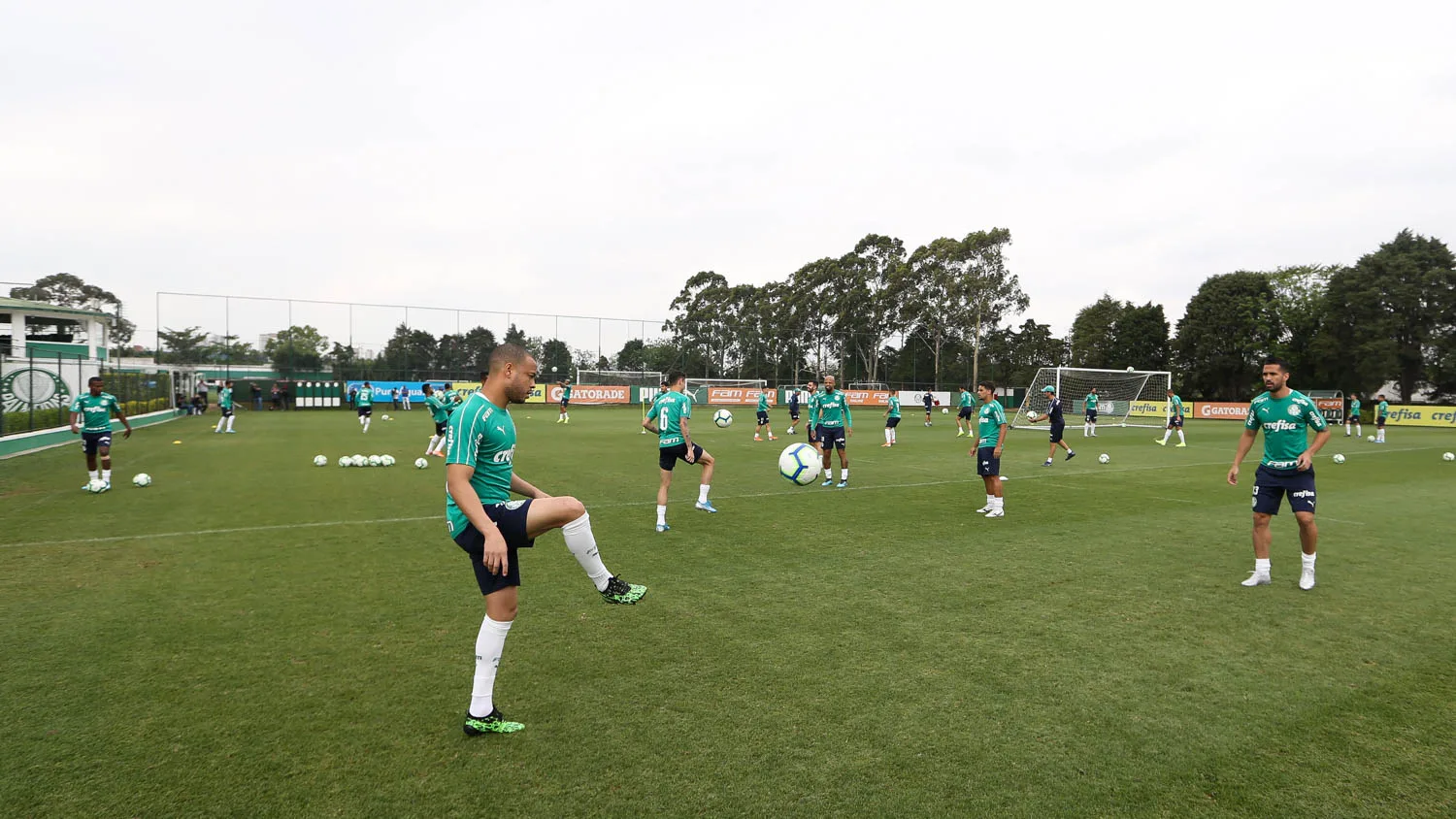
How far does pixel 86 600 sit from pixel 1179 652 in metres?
8.98

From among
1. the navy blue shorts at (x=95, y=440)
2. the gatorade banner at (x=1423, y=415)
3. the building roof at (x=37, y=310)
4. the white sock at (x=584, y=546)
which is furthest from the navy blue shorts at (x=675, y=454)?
the building roof at (x=37, y=310)

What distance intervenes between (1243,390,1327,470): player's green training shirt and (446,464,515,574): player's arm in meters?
7.05

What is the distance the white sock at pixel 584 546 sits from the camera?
13.5 ft

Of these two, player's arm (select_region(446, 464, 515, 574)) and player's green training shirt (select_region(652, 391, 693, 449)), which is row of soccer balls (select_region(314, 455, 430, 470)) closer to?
player's green training shirt (select_region(652, 391, 693, 449))

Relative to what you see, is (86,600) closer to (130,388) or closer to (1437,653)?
(1437,653)

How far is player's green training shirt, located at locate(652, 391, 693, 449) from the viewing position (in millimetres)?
Answer: 10281

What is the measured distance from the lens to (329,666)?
4898 mm

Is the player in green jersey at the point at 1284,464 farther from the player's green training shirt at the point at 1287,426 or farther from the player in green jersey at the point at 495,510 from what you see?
the player in green jersey at the point at 495,510

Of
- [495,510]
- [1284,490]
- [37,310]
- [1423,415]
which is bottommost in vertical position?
[1423,415]

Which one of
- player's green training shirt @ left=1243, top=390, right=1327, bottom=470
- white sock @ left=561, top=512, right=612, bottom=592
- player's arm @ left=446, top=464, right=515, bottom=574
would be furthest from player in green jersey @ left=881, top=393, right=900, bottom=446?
player's arm @ left=446, top=464, right=515, bottom=574

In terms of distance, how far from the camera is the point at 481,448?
3.95 m

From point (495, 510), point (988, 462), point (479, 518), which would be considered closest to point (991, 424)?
point (988, 462)

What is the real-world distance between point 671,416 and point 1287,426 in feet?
23.1

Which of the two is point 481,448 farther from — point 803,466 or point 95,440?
point 95,440
